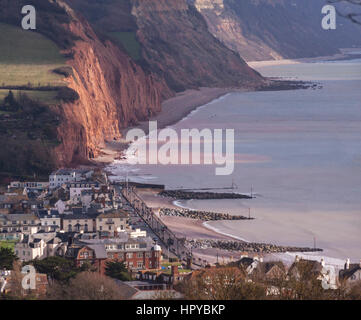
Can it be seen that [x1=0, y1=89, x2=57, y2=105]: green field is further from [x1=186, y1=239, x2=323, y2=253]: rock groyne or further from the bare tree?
the bare tree

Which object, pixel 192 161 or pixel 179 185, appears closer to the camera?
pixel 179 185

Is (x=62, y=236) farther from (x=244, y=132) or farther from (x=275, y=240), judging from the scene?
(x=244, y=132)

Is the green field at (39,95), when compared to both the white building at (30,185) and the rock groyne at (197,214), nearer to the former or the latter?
the white building at (30,185)

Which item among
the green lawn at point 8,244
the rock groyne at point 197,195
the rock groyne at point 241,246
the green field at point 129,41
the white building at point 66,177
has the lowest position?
the rock groyne at point 241,246

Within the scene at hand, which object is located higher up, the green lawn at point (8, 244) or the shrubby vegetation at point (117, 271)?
the green lawn at point (8, 244)

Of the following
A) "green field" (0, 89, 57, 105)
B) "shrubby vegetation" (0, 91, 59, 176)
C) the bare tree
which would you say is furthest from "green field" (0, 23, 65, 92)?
the bare tree

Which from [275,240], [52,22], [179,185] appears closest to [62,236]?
[275,240]

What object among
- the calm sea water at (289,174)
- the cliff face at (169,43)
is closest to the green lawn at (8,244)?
the calm sea water at (289,174)
